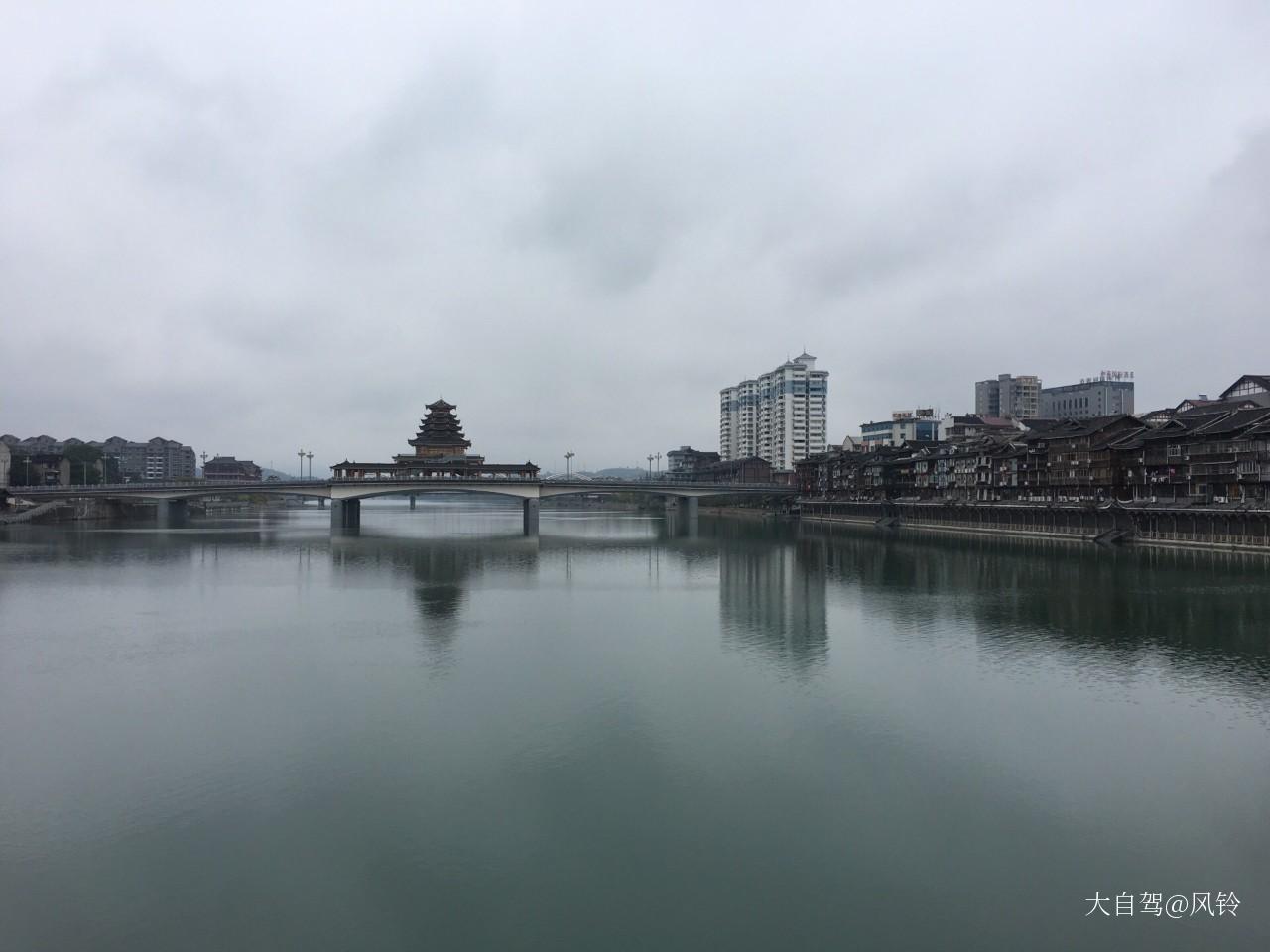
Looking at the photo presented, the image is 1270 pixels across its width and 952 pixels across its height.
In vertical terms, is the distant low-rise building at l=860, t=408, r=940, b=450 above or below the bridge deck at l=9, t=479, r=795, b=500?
above

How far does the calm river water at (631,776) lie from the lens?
909cm

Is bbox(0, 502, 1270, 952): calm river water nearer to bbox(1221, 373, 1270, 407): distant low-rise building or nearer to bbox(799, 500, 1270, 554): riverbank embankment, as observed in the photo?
bbox(799, 500, 1270, 554): riverbank embankment

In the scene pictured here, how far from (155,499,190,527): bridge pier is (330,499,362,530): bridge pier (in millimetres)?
17941

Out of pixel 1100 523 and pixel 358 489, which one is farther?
pixel 358 489

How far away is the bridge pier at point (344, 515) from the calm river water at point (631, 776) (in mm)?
46672

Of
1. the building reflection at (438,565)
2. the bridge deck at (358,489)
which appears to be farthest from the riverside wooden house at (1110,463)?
the building reflection at (438,565)

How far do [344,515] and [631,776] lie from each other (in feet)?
232

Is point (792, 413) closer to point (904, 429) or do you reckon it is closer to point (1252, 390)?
point (904, 429)

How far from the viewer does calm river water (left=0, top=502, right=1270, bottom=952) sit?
909cm

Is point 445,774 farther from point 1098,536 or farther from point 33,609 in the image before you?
point 1098,536

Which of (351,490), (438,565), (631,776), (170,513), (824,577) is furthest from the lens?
(170,513)

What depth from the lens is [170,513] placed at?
3371 inches

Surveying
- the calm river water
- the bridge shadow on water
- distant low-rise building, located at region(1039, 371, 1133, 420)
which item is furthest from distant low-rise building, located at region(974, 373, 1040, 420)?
the calm river water

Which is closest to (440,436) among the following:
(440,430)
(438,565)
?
(440,430)
